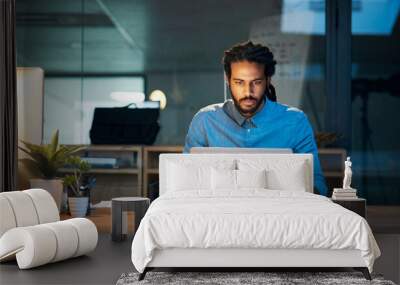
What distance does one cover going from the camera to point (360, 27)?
7.97 metres

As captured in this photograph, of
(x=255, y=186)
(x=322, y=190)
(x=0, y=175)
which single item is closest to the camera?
(x=255, y=186)

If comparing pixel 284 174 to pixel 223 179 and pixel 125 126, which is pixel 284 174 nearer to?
pixel 223 179

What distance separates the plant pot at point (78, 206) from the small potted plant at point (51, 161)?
0.59 ft

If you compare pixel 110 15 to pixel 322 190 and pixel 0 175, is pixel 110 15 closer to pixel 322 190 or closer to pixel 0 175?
pixel 0 175

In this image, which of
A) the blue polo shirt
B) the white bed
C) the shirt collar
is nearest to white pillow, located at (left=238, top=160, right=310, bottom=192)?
the blue polo shirt

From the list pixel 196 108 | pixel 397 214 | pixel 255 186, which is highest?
pixel 196 108

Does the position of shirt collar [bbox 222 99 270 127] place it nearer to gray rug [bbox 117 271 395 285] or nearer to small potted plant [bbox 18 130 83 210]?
small potted plant [bbox 18 130 83 210]

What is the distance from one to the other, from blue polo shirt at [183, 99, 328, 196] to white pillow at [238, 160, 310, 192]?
3.33ft

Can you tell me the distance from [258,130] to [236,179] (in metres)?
1.50

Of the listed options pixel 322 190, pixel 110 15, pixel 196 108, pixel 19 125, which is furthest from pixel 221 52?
pixel 19 125

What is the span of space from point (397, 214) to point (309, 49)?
202cm

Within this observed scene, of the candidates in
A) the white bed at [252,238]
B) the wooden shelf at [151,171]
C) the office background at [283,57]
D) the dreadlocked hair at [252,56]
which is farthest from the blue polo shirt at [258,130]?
the white bed at [252,238]

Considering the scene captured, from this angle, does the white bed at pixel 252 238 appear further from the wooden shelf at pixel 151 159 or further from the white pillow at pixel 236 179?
the wooden shelf at pixel 151 159

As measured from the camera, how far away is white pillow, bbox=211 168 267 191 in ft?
20.8
